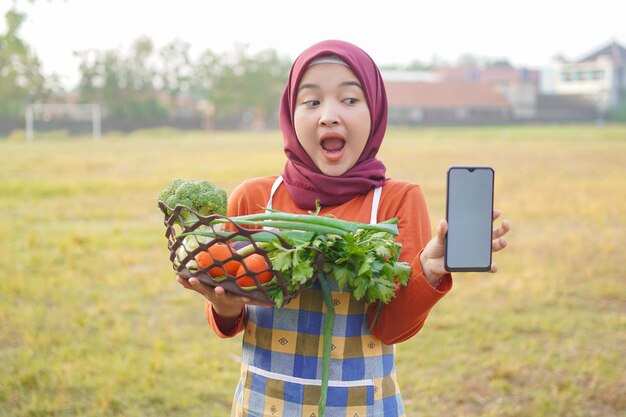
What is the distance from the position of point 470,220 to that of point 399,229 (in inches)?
15.7

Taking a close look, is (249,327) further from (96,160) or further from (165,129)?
(165,129)

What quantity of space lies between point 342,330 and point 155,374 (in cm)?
344

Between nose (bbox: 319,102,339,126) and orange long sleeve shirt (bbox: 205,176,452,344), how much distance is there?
24cm

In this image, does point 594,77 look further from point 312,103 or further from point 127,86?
point 312,103

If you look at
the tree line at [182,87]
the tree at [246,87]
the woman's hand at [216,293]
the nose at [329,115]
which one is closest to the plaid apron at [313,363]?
the woman's hand at [216,293]

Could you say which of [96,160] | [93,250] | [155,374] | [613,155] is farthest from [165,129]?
[155,374]

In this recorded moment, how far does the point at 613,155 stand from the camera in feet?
93.8

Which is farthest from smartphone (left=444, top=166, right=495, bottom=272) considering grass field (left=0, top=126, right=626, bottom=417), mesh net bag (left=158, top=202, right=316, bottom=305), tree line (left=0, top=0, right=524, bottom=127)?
tree line (left=0, top=0, right=524, bottom=127)

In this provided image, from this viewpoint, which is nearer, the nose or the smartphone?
the smartphone

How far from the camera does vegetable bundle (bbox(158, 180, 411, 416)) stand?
5.70 ft

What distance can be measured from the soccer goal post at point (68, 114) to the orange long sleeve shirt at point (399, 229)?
49899 mm

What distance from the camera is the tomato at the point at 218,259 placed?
179cm

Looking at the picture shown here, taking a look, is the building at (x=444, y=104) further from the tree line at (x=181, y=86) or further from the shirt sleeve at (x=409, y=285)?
the shirt sleeve at (x=409, y=285)

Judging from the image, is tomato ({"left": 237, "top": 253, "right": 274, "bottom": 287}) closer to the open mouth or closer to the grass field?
the open mouth
